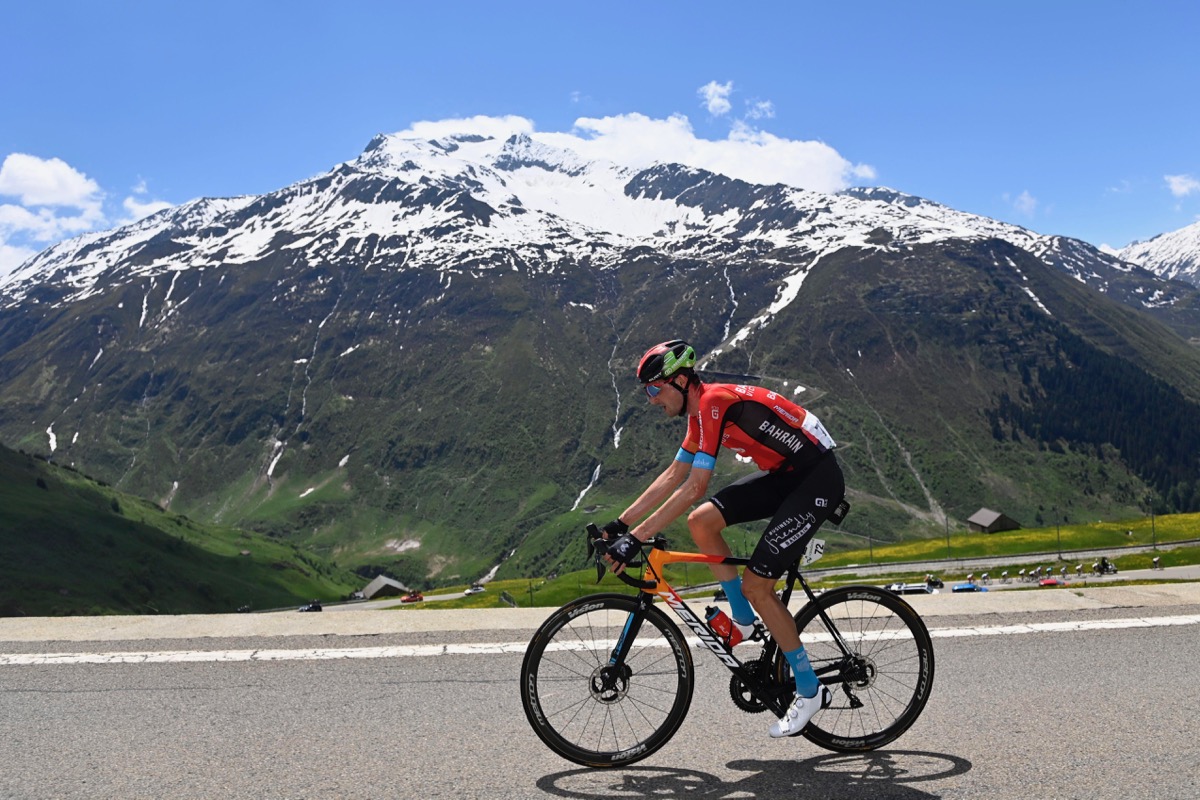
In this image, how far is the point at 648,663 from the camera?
7.50 metres

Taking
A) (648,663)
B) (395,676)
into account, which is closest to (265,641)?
(395,676)

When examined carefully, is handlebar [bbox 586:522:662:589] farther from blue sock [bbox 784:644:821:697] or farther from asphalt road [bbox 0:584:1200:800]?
asphalt road [bbox 0:584:1200:800]

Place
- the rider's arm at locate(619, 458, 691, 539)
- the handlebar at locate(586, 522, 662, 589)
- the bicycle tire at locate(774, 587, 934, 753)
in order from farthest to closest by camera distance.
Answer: the rider's arm at locate(619, 458, 691, 539) → the bicycle tire at locate(774, 587, 934, 753) → the handlebar at locate(586, 522, 662, 589)

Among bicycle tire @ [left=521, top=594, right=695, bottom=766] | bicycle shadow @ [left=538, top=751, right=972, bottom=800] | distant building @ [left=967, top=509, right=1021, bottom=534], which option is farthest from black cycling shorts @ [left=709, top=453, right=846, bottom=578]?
distant building @ [left=967, top=509, right=1021, bottom=534]

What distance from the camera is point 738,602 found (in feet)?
25.3

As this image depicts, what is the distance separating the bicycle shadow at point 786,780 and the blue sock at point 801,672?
0.56 metres

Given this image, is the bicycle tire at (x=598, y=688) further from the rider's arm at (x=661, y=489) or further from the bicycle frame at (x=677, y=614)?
the rider's arm at (x=661, y=489)

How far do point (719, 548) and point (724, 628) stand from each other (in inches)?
26.0

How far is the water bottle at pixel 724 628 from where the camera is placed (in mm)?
7574

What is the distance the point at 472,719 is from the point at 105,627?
7.01 metres

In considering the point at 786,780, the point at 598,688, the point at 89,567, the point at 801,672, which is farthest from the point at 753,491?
the point at 89,567

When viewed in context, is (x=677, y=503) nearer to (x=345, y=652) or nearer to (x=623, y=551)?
(x=623, y=551)

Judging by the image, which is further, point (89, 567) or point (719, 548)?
point (89, 567)

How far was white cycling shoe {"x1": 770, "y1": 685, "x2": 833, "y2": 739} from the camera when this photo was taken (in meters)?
7.29
